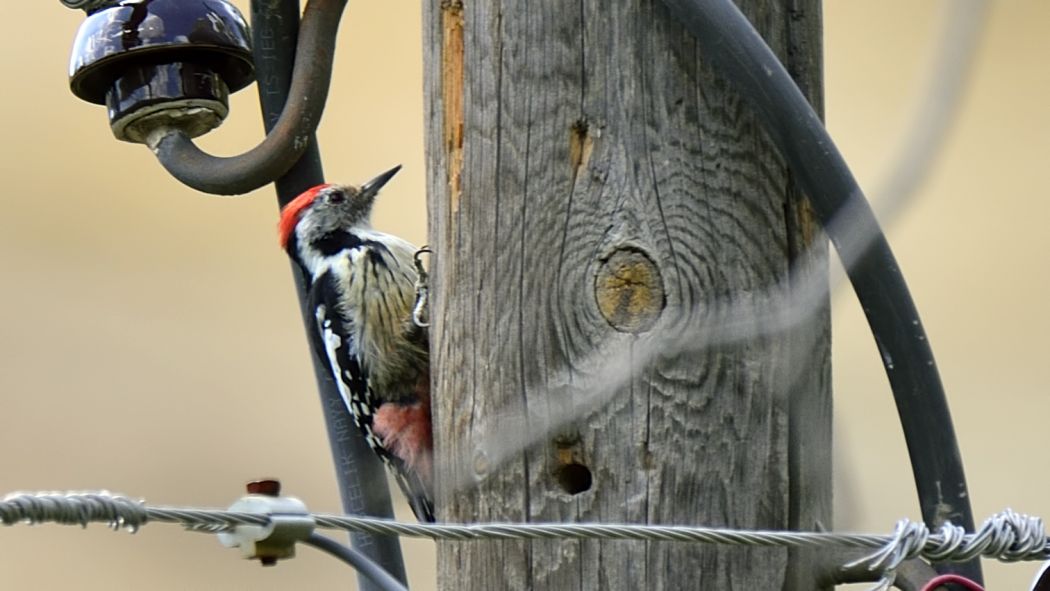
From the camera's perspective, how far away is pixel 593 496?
6.17ft

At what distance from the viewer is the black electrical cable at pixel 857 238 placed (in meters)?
1.87

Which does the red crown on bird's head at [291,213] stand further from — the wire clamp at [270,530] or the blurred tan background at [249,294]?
the blurred tan background at [249,294]

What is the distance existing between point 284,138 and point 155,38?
26 centimetres

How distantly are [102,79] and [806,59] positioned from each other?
4.01 feet

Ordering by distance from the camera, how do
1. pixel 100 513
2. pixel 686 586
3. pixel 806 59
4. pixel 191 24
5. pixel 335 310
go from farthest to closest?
pixel 335 310, pixel 191 24, pixel 806 59, pixel 686 586, pixel 100 513

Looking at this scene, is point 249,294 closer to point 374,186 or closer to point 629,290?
point 374,186

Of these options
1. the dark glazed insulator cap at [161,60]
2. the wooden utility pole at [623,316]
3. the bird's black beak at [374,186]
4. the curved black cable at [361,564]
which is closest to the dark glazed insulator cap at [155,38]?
the dark glazed insulator cap at [161,60]

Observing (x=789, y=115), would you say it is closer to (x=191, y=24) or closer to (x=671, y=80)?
(x=671, y=80)

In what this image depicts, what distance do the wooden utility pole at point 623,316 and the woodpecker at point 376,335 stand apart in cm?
116

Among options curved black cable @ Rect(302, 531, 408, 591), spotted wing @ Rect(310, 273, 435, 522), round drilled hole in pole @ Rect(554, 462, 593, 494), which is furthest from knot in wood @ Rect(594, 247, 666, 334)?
spotted wing @ Rect(310, 273, 435, 522)

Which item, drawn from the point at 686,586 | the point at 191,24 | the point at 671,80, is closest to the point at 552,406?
the point at 686,586

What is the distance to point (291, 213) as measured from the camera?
10.4 feet

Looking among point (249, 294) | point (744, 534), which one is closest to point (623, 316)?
point (744, 534)

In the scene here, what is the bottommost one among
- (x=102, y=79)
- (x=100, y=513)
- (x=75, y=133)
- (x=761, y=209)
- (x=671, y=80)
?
(x=100, y=513)
